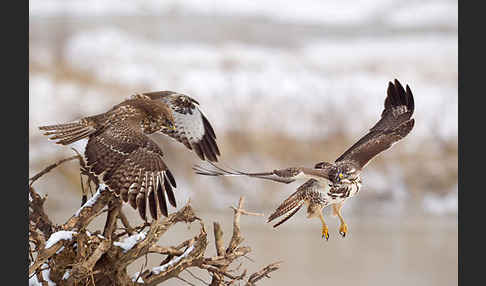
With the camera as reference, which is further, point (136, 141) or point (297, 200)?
point (297, 200)

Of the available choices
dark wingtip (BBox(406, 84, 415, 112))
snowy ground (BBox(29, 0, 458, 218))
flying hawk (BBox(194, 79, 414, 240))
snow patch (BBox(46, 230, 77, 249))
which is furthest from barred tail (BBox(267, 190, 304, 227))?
snowy ground (BBox(29, 0, 458, 218))

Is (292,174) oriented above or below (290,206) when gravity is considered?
above

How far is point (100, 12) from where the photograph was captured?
171 inches

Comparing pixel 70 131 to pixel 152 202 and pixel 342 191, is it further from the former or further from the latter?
pixel 342 191

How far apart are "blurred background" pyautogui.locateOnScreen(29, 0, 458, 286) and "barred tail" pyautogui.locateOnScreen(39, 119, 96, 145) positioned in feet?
4.82

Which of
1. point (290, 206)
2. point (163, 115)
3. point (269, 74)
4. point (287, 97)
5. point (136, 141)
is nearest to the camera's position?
point (136, 141)

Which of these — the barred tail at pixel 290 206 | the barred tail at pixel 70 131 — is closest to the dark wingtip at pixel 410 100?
the barred tail at pixel 290 206

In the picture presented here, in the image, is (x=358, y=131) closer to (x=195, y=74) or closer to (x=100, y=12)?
(x=195, y=74)

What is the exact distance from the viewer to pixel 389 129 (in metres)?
2.54

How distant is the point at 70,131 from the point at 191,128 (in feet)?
1.87

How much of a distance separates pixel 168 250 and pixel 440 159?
2210 mm

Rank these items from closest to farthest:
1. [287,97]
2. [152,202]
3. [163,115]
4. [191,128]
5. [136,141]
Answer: [152,202] < [136,141] < [163,115] < [191,128] < [287,97]

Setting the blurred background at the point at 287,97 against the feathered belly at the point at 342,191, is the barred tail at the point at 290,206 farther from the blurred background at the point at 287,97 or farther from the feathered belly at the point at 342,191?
the blurred background at the point at 287,97

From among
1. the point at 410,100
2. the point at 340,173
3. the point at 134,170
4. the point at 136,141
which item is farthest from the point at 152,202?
the point at 410,100
